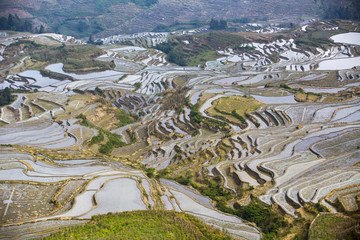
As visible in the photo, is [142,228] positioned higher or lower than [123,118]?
higher

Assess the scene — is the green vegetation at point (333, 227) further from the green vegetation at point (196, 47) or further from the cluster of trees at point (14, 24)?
the cluster of trees at point (14, 24)

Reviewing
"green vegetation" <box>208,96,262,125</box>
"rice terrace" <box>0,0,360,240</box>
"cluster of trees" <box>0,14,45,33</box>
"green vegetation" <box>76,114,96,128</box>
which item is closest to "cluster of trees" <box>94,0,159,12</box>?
"cluster of trees" <box>0,14,45,33</box>

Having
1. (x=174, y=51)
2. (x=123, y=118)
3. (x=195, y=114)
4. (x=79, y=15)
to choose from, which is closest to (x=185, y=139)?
(x=195, y=114)

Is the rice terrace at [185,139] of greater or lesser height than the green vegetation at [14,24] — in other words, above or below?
below

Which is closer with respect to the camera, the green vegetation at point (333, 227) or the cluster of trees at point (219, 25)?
the green vegetation at point (333, 227)

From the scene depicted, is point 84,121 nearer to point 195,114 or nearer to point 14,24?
point 195,114

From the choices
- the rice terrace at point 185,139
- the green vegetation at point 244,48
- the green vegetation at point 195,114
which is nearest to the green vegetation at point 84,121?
the rice terrace at point 185,139

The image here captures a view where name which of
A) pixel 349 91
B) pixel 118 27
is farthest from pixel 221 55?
pixel 118 27
